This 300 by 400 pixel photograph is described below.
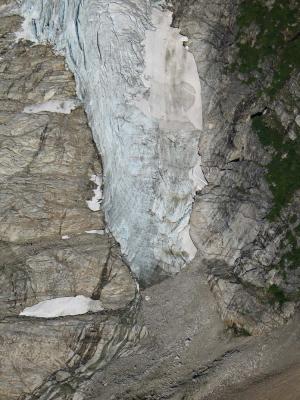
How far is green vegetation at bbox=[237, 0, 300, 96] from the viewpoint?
40.0 metres

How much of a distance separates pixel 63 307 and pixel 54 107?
16411 millimetres

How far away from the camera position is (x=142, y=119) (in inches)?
1576

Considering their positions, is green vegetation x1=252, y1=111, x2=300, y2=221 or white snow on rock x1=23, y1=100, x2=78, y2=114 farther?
white snow on rock x1=23, y1=100, x2=78, y2=114

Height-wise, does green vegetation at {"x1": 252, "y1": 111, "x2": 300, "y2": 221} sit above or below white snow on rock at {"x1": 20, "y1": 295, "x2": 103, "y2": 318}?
above

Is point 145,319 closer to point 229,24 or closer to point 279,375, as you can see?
point 279,375

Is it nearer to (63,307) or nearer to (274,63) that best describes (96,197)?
(63,307)

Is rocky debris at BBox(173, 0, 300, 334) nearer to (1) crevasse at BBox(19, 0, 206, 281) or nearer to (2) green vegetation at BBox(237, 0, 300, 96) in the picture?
(2) green vegetation at BBox(237, 0, 300, 96)

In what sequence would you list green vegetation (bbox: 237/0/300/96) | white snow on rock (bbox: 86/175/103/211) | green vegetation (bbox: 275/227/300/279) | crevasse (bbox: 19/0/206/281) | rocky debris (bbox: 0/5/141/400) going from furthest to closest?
1. green vegetation (bbox: 237/0/300/96)
2. white snow on rock (bbox: 86/175/103/211)
3. crevasse (bbox: 19/0/206/281)
4. green vegetation (bbox: 275/227/300/279)
5. rocky debris (bbox: 0/5/141/400)

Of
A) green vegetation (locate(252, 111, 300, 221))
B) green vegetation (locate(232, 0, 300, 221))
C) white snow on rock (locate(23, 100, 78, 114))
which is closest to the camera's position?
green vegetation (locate(252, 111, 300, 221))

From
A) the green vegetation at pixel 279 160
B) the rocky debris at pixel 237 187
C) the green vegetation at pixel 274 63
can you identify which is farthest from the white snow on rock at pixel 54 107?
the green vegetation at pixel 279 160

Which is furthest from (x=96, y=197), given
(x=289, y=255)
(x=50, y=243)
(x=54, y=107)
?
(x=289, y=255)

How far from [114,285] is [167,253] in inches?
180

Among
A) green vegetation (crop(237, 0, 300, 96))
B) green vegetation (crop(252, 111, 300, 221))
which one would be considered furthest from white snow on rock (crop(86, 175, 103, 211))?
green vegetation (crop(237, 0, 300, 96))

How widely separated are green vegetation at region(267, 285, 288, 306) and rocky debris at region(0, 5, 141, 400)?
889cm
